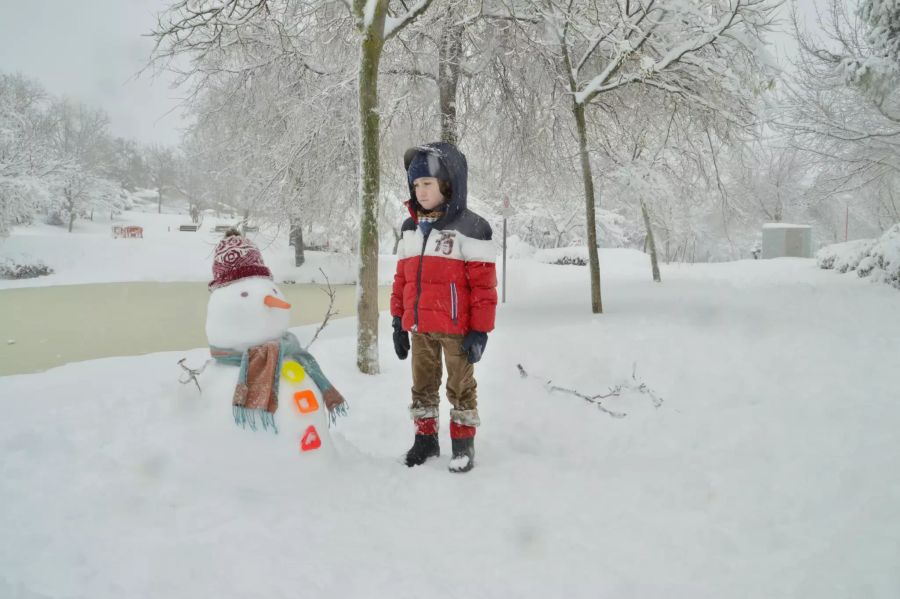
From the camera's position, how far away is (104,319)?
955 cm

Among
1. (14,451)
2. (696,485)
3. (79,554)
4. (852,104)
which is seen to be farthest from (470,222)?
(852,104)

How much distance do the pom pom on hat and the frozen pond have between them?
331cm

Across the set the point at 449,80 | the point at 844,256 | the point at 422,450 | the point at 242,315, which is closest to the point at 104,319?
the point at 449,80

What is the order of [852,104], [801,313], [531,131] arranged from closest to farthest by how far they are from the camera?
[801,313], [531,131], [852,104]

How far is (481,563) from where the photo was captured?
200 centimetres

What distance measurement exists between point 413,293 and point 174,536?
63.9 inches

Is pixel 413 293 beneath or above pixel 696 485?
above

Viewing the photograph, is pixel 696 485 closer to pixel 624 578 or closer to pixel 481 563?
pixel 624 578

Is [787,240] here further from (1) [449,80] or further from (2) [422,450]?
(2) [422,450]

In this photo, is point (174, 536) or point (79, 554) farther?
point (174, 536)

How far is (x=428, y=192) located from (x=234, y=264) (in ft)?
3.70

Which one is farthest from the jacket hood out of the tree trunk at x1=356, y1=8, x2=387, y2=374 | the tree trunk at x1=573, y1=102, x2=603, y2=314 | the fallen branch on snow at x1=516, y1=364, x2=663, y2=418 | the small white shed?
the small white shed

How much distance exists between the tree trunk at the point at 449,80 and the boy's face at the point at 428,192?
5.33 meters

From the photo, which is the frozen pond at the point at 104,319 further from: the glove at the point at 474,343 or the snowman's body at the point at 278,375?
the glove at the point at 474,343
